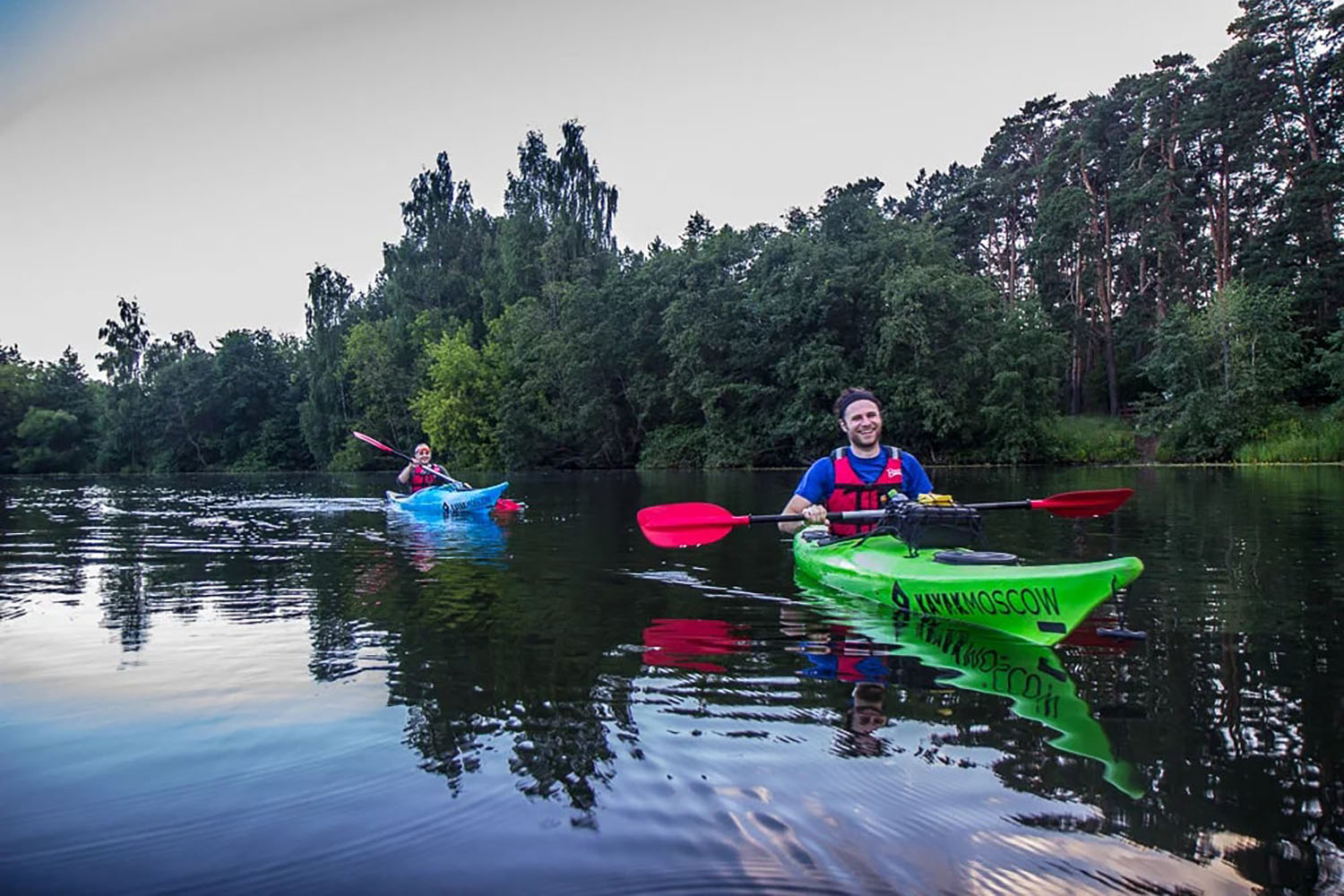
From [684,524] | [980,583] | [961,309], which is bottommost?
[980,583]

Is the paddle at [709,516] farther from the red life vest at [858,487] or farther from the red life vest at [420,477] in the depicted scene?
the red life vest at [420,477]

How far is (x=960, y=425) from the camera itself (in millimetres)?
34281

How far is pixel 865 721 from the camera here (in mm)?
3758

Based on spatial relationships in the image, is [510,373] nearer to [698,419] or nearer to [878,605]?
[698,419]

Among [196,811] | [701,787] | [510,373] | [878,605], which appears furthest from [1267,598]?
[510,373]

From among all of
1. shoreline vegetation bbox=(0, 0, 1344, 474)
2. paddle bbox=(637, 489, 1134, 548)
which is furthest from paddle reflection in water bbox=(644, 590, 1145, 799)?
shoreline vegetation bbox=(0, 0, 1344, 474)

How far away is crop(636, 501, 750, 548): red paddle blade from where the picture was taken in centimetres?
749

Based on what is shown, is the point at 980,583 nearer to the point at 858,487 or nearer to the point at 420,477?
the point at 858,487

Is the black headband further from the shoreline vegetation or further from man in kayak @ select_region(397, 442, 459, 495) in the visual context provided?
the shoreline vegetation

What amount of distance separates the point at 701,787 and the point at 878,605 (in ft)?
11.5

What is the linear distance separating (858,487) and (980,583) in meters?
1.75

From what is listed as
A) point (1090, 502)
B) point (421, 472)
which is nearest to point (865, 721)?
point (1090, 502)

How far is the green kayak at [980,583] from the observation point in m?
4.74

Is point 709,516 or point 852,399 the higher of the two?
point 852,399
